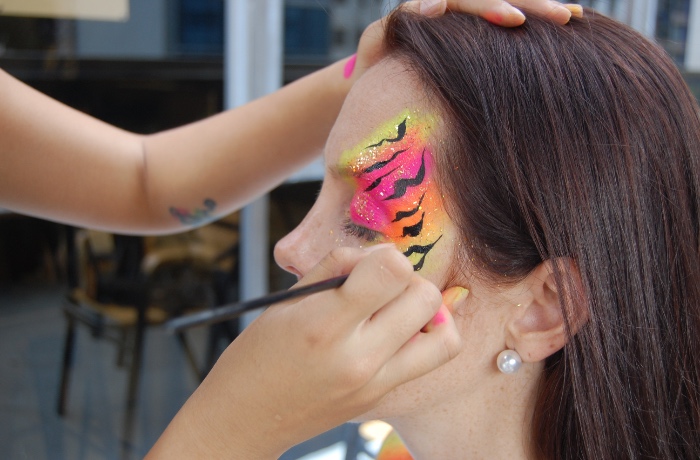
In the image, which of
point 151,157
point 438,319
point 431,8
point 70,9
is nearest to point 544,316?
point 438,319

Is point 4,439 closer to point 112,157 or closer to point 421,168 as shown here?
point 112,157

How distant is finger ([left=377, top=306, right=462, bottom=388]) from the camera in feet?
1.84

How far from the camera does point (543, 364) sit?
775 millimetres

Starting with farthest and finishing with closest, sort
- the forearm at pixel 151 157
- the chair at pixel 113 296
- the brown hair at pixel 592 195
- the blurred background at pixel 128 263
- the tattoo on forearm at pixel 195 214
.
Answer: the chair at pixel 113 296 < the blurred background at pixel 128 263 < the tattoo on forearm at pixel 195 214 < the forearm at pixel 151 157 < the brown hair at pixel 592 195

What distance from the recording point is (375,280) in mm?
512

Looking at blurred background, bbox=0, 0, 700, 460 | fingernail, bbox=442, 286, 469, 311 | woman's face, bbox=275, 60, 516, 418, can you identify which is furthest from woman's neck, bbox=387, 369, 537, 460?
blurred background, bbox=0, 0, 700, 460

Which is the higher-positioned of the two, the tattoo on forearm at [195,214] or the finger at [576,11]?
the finger at [576,11]

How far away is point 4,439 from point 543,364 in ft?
5.34

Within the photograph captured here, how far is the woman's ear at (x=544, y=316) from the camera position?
2.26 ft

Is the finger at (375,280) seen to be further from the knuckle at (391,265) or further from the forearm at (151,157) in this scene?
the forearm at (151,157)

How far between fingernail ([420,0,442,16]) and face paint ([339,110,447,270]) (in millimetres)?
A: 150

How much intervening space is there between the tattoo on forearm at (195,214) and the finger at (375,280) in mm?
599

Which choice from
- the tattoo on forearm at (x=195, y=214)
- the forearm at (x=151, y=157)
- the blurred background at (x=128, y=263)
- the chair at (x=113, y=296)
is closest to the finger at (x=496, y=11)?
the forearm at (x=151, y=157)

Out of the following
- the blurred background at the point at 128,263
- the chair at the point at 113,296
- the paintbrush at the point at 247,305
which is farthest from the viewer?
the chair at the point at 113,296
